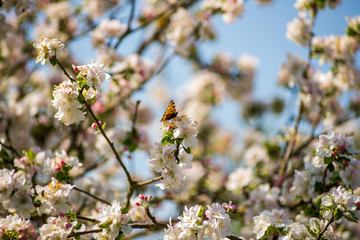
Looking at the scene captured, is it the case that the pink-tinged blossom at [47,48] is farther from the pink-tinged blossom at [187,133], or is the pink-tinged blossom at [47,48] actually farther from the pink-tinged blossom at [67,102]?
the pink-tinged blossom at [187,133]

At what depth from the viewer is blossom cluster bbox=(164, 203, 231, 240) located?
168 cm

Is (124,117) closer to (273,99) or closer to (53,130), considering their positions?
(53,130)

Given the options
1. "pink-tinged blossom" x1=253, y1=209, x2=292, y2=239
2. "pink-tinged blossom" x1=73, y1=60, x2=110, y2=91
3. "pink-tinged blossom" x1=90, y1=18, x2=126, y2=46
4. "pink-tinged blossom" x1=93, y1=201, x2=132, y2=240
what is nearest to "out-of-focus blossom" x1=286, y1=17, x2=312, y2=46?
"pink-tinged blossom" x1=90, y1=18, x2=126, y2=46

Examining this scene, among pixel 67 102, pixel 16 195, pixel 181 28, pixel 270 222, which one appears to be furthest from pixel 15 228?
pixel 181 28

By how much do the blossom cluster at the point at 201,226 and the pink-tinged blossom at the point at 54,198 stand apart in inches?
24.9

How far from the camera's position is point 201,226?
1.67m

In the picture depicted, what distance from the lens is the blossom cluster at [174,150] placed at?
1.76m

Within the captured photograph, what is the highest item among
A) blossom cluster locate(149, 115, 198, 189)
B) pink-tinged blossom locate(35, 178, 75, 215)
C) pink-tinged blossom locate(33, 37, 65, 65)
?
pink-tinged blossom locate(33, 37, 65, 65)

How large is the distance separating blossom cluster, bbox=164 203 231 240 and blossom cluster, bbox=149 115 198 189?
0.84ft

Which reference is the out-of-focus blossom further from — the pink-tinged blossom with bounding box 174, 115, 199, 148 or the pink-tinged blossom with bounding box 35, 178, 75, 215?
the pink-tinged blossom with bounding box 35, 178, 75, 215

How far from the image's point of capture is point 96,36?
3.74m

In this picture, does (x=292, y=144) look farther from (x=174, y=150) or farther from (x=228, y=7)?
(x=174, y=150)

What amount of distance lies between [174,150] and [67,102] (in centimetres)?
63

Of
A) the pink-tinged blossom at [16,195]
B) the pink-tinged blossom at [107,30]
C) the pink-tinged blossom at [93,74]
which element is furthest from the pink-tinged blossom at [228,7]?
the pink-tinged blossom at [16,195]
